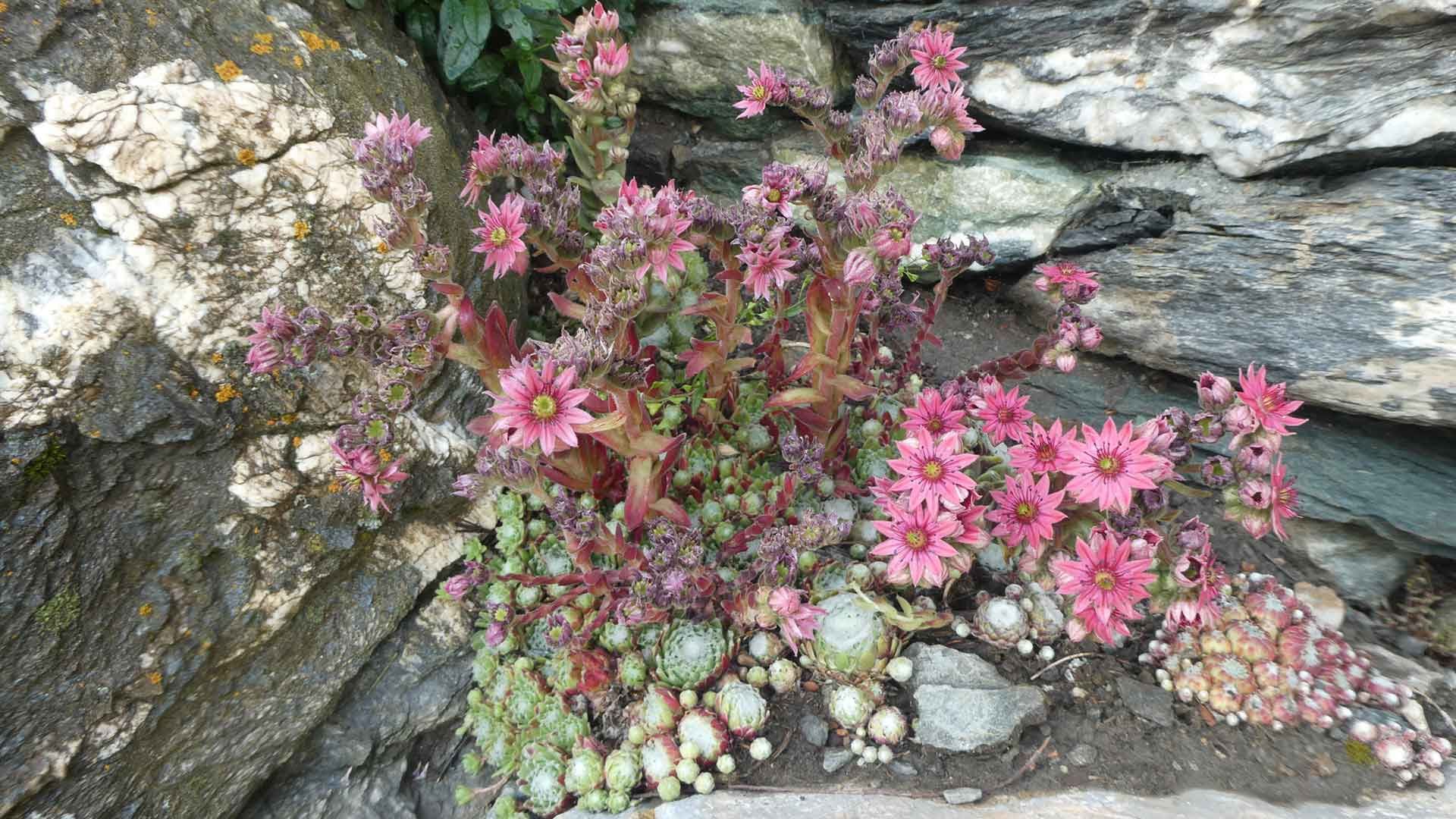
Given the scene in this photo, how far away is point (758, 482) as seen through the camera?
3.25m

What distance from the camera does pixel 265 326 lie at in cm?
232

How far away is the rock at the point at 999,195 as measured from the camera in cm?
361

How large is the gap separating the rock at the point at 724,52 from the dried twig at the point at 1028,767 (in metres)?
3.07

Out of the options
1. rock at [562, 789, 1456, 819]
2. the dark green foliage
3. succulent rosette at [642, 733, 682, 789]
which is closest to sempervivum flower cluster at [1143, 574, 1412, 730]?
rock at [562, 789, 1456, 819]

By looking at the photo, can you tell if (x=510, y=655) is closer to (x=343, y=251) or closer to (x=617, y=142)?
(x=343, y=251)

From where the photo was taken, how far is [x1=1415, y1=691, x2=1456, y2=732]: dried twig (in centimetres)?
264

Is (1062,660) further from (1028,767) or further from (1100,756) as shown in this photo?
(1028,767)

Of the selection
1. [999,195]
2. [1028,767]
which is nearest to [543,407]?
[1028,767]

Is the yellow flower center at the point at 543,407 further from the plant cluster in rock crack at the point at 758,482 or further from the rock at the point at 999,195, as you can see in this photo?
the rock at the point at 999,195

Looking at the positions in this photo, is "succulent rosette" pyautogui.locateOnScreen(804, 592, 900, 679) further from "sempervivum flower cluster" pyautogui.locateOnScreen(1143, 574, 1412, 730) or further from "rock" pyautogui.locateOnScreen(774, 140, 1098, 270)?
"rock" pyautogui.locateOnScreen(774, 140, 1098, 270)

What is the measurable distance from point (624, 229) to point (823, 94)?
1097 millimetres

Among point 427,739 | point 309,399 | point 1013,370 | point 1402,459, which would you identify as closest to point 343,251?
point 309,399

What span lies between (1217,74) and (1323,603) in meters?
2.14

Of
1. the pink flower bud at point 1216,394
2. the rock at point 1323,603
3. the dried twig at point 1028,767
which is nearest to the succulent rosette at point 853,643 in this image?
the dried twig at point 1028,767
